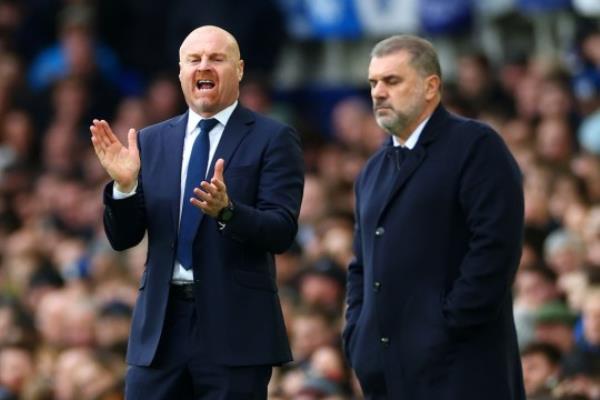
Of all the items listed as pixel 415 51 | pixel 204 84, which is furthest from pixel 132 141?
pixel 415 51

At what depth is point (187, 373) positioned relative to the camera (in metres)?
7.09

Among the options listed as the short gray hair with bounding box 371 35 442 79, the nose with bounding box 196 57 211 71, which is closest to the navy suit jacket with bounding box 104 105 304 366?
the nose with bounding box 196 57 211 71

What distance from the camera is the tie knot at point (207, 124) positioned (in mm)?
7285

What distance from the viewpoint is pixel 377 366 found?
7.39 m

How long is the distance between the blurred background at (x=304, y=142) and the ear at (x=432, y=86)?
2442 millimetres

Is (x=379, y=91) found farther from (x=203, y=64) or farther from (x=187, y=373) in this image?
(x=187, y=373)

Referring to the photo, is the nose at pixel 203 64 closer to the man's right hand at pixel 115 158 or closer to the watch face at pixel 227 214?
the man's right hand at pixel 115 158

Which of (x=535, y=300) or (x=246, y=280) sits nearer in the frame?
(x=246, y=280)

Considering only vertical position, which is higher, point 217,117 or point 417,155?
point 217,117

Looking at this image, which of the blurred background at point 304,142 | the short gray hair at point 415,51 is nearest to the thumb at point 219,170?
the short gray hair at point 415,51

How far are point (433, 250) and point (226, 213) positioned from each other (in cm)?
91

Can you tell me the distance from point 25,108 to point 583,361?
8418 mm

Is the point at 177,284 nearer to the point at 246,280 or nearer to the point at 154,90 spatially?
the point at 246,280

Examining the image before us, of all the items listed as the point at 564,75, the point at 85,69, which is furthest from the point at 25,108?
the point at 564,75
